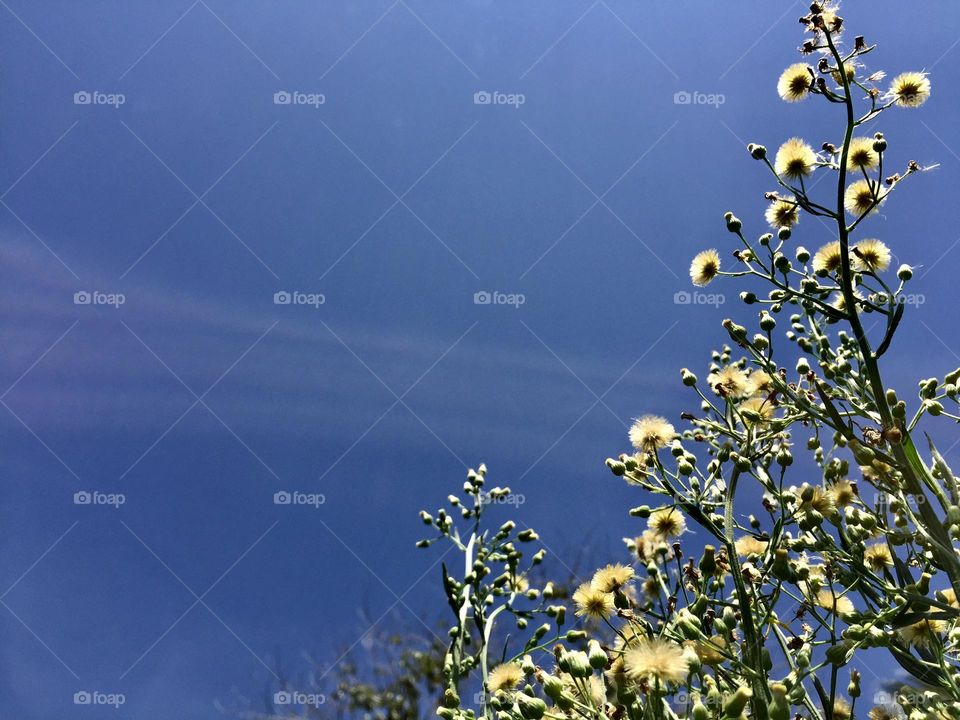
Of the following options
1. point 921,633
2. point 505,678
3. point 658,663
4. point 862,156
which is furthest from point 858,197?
point 505,678

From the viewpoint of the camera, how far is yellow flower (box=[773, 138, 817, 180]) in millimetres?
2830

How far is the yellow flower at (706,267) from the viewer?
304 cm

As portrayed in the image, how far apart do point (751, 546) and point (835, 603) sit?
350 mm

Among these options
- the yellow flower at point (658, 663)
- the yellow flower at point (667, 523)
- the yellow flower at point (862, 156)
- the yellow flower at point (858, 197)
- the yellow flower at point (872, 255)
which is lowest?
the yellow flower at point (658, 663)

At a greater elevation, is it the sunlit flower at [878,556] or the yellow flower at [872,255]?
the yellow flower at [872,255]

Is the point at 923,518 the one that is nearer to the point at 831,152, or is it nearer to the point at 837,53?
the point at 831,152

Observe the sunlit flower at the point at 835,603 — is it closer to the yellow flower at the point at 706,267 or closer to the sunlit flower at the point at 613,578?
the sunlit flower at the point at 613,578

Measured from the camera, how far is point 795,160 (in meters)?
2.86

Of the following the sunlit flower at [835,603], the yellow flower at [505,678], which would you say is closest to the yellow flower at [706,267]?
the sunlit flower at [835,603]

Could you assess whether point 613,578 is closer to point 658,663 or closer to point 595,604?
point 595,604

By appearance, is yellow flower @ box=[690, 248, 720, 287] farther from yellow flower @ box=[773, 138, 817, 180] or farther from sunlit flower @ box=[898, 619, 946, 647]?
sunlit flower @ box=[898, 619, 946, 647]

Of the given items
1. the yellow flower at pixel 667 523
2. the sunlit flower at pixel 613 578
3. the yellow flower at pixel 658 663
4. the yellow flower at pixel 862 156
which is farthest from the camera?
the yellow flower at pixel 862 156

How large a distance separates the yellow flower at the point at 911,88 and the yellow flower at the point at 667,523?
179 centimetres

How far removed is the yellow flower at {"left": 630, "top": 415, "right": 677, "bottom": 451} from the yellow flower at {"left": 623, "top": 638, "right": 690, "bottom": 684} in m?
0.83
